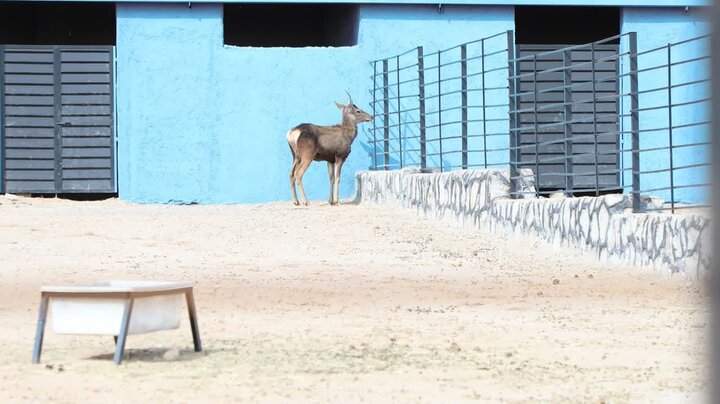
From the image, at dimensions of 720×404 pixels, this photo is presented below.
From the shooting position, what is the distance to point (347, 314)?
29.0 ft

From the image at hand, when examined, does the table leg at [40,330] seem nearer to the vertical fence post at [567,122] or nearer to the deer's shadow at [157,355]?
the deer's shadow at [157,355]

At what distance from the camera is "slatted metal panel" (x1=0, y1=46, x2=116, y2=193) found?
18.9 metres

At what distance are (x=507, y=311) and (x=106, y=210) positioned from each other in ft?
28.2

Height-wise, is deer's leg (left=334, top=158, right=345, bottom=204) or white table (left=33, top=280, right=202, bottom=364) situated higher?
deer's leg (left=334, top=158, right=345, bottom=204)

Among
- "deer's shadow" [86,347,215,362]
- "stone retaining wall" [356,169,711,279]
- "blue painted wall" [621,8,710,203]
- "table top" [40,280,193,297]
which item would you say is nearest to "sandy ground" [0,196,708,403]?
"deer's shadow" [86,347,215,362]

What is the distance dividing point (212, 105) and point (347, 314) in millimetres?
10901

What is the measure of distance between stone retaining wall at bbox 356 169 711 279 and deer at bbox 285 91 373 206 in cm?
99

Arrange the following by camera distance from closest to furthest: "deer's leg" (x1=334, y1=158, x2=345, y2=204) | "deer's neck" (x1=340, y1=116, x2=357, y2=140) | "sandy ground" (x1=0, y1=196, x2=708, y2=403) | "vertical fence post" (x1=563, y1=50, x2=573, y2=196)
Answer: "sandy ground" (x1=0, y1=196, x2=708, y2=403), "vertical fence post" (x1=563, y1=50, x2=573, y2=196), "deer's leg" (x1=334, y1=158, x2=345, y2=204), "deer's neck" (x1=340, y1=116, x2=357, y2=140)

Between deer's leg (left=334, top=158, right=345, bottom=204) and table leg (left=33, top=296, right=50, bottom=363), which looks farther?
deer's leg (left=334, top=158, right=345, bottom=204)

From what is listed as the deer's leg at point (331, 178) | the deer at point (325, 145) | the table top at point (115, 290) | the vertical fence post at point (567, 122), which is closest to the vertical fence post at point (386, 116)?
the deer at point (325, 145)

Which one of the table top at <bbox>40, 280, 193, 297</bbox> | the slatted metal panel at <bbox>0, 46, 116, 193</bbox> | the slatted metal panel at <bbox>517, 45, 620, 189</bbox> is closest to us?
the table top at <bbox>40, 280, 193, 297</bbox>

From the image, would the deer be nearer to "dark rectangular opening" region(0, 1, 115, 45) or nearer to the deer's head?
the deer's head

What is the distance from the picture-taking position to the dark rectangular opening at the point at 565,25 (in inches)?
867

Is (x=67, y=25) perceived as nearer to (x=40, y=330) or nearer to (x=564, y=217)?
(x=564, y=217)
